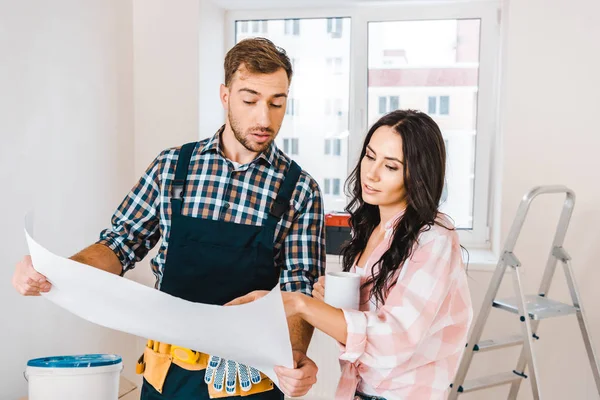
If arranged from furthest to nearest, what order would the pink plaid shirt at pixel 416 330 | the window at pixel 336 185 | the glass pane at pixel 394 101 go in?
the window at pixel 336 185
the glass pane at pixel 394 101
the pink plaid shirt at pixel 416 330

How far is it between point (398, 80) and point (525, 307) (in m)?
1.30

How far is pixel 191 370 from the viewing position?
1.46 metres

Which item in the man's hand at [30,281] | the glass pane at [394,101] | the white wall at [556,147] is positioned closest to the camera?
the man's hand at [30,281]

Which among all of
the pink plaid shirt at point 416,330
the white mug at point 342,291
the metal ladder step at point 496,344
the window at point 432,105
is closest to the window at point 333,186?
the window at point 432,105

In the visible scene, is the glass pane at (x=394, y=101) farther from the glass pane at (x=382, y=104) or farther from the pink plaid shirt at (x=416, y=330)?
the pink plaid shirt at (x=416, y=330)

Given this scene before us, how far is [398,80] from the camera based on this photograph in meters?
3.11

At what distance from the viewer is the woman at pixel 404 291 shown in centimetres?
111

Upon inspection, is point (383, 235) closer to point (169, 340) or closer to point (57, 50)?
point (169, 340)

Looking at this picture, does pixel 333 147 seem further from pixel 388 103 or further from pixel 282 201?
pixel 282 201

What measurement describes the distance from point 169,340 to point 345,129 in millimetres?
2159

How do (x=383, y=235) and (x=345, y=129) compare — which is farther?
(x=345, y=129)

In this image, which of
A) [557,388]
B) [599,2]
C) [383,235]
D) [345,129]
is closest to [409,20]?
[345,129]

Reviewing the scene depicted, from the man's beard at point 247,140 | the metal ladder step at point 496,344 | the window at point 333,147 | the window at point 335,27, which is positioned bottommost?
the metal ladder step at point 496,344

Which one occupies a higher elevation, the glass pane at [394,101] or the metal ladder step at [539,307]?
the glass pane at [394,101]
